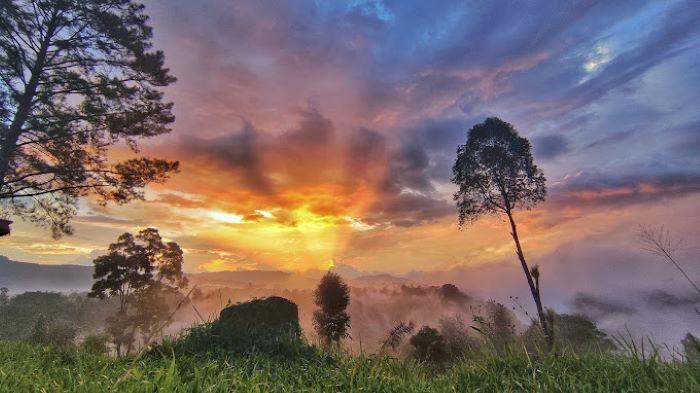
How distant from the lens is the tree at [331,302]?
34.8m

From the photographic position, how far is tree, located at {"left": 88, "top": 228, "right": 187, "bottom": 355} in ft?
111

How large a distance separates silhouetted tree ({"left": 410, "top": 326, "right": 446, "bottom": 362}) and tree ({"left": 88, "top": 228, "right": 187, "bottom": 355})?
25.2 meters

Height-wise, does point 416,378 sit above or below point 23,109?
below

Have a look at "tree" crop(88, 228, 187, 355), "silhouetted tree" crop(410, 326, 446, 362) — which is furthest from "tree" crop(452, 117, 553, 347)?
"tree" crop(88, 228, 187, 355)

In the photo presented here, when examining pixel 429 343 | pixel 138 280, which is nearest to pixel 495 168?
pixel 429 343

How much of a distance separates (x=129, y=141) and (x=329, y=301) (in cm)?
2548

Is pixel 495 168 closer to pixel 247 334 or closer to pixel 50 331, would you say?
pixel 247 334

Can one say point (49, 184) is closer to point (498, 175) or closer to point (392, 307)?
point (498, 175)

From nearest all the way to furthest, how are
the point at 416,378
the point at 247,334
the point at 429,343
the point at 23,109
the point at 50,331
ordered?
the point at 416,378, the point at 247,334, the point at 23,109, the point at 429,343, the point at 50,331

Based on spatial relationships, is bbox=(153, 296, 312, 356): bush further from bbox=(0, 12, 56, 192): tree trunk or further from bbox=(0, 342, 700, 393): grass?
bbox=(0, 12, 56, 192): tree trunk

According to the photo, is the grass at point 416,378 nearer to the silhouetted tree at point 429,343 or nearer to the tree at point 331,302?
the silhouetted tree at point 429,343

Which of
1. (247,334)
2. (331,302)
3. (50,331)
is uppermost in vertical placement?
(247,334)

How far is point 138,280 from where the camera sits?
3575cm

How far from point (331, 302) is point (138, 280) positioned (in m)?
20.4
